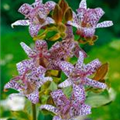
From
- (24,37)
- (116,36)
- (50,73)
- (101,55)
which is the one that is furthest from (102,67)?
(116,36)

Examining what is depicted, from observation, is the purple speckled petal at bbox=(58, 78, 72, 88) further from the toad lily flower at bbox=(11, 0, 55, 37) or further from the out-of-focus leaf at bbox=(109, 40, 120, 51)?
the out-of-focus leaf at bbox=(109, 40, 120, 51)

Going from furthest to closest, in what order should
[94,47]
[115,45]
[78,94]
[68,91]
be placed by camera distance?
[94,47], [115,45], [68,91], [78,94]

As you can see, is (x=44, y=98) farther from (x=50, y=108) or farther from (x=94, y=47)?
(x=94, y=47)

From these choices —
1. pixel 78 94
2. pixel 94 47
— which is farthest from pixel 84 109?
pixel 94 47

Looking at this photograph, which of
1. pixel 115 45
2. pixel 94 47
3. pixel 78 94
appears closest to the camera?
pixel 78 94

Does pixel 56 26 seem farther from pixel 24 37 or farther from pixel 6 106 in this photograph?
pixel 24 37

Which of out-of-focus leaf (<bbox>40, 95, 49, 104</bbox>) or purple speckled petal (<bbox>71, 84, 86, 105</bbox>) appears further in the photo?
out-of-focus leaf (<bbox>40, 95, 49, 104</bbox>)

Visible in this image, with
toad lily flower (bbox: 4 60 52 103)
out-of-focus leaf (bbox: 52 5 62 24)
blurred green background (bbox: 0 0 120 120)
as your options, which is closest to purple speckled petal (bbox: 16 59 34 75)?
toad lily flower (bbox: 4 60 52 103)
